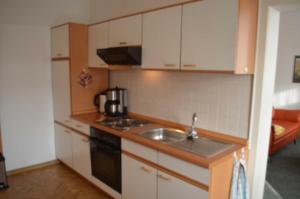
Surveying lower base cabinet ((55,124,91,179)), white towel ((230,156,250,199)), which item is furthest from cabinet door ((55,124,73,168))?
white towel ((230,156,250,199))

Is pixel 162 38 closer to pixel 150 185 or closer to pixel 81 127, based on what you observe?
pixel 150 185

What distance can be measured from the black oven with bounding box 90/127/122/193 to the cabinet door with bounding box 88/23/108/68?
3.05ft

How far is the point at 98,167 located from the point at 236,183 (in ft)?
5.18

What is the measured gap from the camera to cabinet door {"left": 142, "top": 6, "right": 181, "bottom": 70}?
220 cm

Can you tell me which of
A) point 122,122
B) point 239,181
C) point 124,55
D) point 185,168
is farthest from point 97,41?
point 239,181

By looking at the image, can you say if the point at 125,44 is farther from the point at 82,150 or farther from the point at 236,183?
the point at 236,183

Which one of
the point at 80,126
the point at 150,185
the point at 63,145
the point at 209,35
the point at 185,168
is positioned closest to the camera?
the point at 185,168

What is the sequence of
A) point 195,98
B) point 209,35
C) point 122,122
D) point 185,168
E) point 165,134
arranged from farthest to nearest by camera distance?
1. point 122,122
2. point 165,134
3. point 195,98
4. point 209,35
5. point 185,168

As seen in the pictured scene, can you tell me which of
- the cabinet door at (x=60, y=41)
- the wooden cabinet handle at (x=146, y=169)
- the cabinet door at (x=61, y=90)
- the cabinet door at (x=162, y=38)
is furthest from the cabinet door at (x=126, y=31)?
the wooden cabinet handle at (x=146, y=169)

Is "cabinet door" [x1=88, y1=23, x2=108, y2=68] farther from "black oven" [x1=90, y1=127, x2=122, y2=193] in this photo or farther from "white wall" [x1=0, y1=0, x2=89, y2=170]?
"black oven" [x1=90, y1=127, x2=122, y2=193]

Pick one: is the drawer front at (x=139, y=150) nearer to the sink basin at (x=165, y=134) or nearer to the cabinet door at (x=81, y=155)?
the sink basin at (x=165, y=134)

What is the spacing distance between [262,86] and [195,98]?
2.22 ft

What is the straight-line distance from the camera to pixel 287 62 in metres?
6.09

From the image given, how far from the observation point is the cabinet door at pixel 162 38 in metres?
2.20
